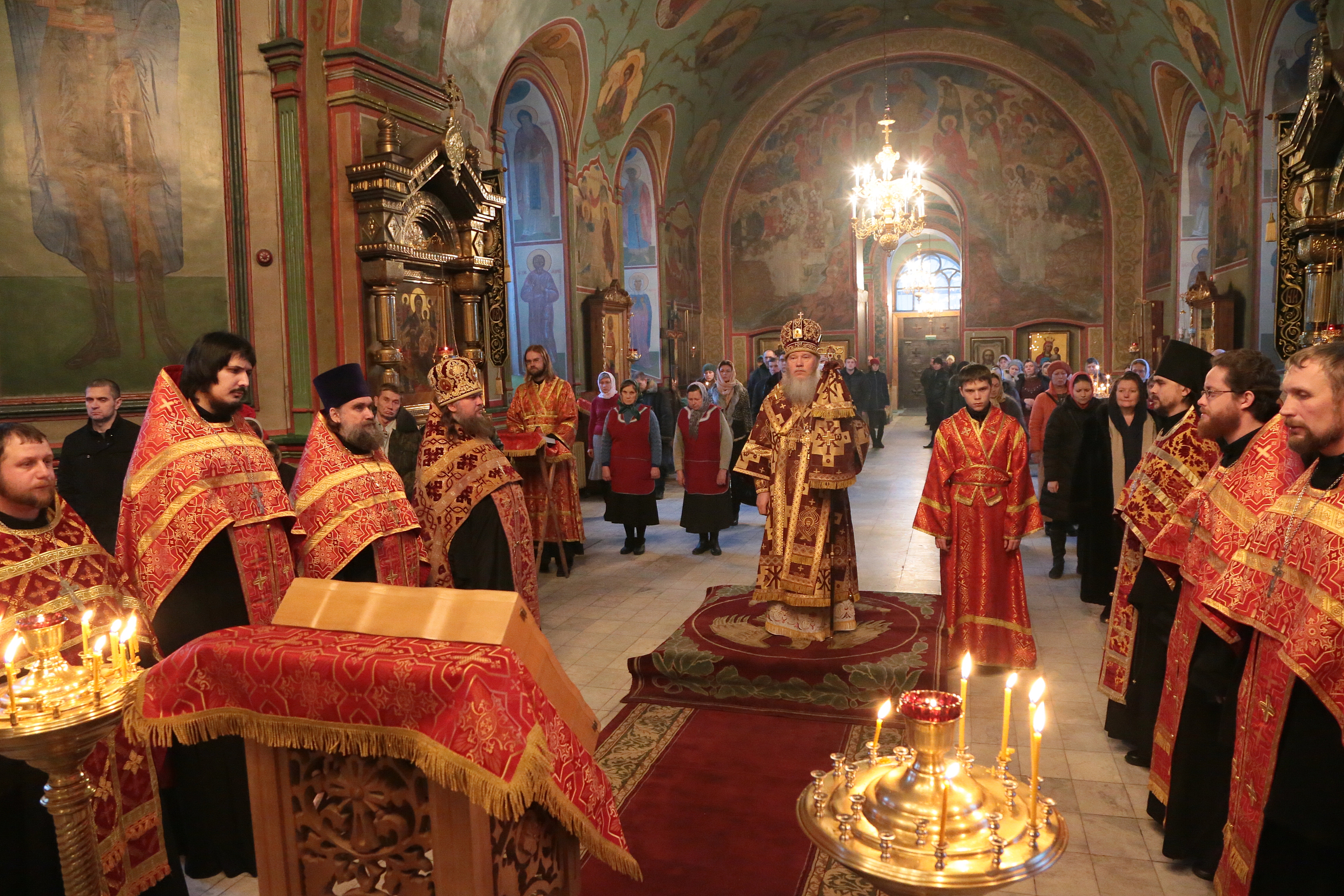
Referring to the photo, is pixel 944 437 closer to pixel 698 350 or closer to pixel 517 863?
pixel 517 863

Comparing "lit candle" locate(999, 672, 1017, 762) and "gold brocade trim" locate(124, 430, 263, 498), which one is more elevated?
"gold brocade trim" locate(124, 430, 263, 498)

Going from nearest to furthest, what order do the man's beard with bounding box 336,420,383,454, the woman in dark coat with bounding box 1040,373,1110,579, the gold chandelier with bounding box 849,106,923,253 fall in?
the man's beard with bounding box 336,420,383,454, the woman in dark coat with bounding box 1040,373,1110,579, the gold chandelier with bounding box 849,106,923,253

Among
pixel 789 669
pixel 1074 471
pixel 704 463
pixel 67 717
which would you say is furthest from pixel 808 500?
pixel 67 717

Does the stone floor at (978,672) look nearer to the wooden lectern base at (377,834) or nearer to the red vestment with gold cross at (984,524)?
the red vestment with gold cross at (984,524)

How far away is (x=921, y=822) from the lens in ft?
5.08

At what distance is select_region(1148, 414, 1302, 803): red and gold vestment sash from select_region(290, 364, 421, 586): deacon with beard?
3.19 m

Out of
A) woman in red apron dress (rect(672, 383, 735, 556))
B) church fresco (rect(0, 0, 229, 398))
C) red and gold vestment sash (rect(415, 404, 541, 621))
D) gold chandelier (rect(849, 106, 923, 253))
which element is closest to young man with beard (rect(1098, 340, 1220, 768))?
red and gold vestment sash (rect(415, 404, 541, 621))

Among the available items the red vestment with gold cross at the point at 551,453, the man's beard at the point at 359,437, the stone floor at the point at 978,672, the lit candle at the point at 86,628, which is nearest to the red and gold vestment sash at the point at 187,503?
the man's beard at the point at 359,437

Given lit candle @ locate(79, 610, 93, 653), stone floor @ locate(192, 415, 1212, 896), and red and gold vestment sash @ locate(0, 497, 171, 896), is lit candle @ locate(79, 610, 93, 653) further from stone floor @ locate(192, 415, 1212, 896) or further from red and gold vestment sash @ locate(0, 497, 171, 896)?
stone floor @ locate(192, 415, 1212, 896)

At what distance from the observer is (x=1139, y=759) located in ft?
14.0

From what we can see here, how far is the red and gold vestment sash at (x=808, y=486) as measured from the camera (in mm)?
5355

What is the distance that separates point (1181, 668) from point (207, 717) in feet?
11.0

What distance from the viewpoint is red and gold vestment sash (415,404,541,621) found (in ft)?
16.9

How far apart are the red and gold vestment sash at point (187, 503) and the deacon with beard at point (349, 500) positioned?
1.06 ft
